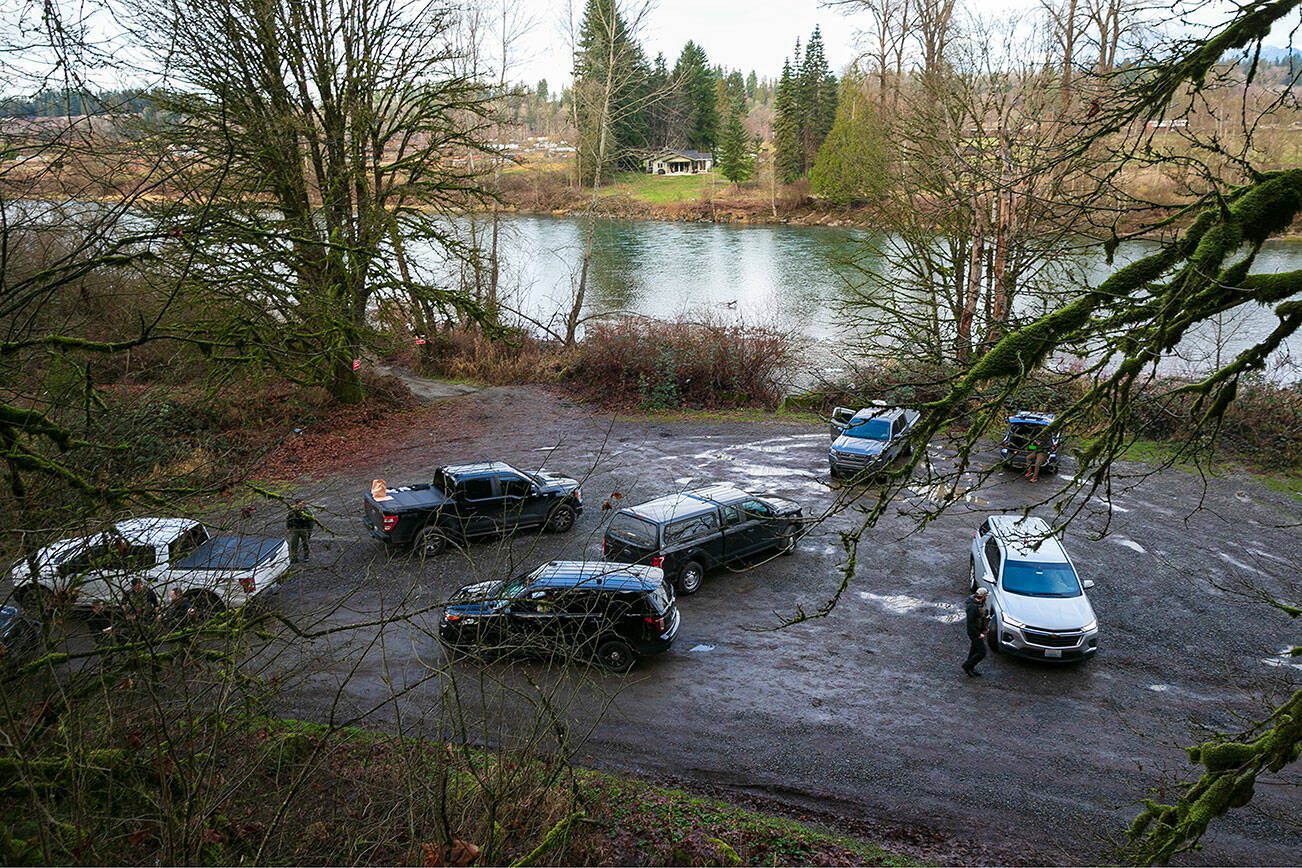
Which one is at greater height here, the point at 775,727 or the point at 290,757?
the point at 290,757

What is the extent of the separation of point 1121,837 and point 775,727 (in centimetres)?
353

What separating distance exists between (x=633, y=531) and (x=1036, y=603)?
5931mm

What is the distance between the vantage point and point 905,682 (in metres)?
10.2

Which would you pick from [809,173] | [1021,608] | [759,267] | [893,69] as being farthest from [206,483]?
[809,173]

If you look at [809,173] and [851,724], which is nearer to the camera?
[851,724]

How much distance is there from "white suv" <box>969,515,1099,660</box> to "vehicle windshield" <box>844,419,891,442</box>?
5.72 meters

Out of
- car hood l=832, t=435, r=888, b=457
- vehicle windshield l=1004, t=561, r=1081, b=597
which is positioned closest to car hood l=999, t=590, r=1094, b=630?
vehicle windshield l=1004, t=561, r=1081, b=597

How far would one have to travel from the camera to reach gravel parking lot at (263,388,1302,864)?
7.79 metres

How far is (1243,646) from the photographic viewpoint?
11031 millimetres

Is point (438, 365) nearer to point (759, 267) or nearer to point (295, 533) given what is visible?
point (295, 533)

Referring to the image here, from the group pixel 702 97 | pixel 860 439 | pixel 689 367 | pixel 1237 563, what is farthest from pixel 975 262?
pixel 702 97

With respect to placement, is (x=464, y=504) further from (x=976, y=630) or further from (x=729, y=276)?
(x=729, y=276)

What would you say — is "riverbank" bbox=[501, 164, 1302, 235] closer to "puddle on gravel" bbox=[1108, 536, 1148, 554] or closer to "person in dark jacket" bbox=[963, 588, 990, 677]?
"puddle on gravel" bbox=[1108, 536, 1148, 554]

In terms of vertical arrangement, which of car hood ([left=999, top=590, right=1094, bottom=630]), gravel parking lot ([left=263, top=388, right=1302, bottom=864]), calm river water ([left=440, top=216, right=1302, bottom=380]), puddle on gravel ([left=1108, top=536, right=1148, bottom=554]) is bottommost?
gravel parking lot ([left=263, top=388, right=1302, bottom=864])
